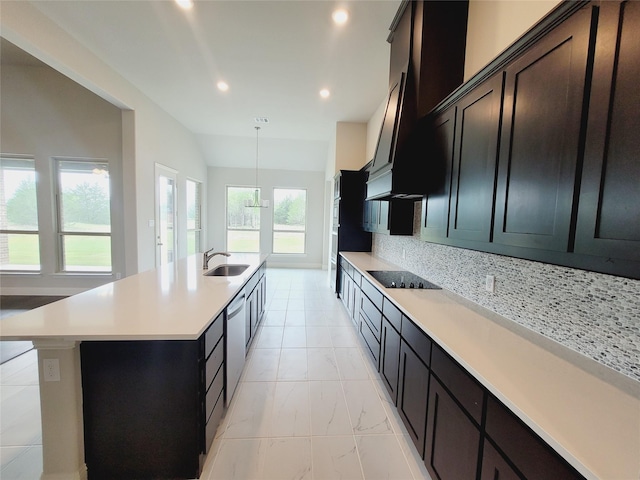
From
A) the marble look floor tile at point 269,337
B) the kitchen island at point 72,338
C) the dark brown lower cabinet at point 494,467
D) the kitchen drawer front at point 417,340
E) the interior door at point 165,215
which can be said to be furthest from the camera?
the interior door at point 165,215

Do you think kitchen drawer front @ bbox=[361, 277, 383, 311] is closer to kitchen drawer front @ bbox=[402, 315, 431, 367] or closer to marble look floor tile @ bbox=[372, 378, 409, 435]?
kitchen drawer front @ bbox=[402, 315, 431, 367]

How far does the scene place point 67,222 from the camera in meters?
4.69

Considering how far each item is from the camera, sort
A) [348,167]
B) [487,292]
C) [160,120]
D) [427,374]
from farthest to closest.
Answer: [348,167] < [160,120] < [487,292] < [427,374]

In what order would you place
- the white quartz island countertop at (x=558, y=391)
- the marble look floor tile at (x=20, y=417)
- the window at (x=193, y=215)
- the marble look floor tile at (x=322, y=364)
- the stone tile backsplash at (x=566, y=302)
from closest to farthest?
the white quartz island countertop at (x=558, y=391) → the stone tile backsplash at (x=566, y=302) → the marble look floor tile at (x=20, y=417) → the marble look floor tile at (x=322, y=364) → the window at (x=193, y=215)

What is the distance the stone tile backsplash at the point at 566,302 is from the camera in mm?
1050

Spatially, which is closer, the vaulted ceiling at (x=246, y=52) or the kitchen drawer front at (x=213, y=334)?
the kitchen drawer front at (x=213, y=334)

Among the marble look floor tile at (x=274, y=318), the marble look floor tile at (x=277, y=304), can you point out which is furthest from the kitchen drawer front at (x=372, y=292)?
the marble look floor tile at (x=277, y=304)

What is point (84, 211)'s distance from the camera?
4.69m

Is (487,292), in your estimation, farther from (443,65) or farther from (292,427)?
(443,65)

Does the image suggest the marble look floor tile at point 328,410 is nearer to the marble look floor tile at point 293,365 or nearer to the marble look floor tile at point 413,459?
the marble look floor tile at point 293,365

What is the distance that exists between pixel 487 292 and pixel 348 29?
2863 mm

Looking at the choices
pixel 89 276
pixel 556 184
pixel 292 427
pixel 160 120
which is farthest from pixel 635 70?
pixel 89 276

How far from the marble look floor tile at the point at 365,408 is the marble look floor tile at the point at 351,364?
0.26 ft

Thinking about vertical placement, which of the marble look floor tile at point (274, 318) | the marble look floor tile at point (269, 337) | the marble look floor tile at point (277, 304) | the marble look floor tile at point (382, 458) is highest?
the marble look floor tile at point (277, 304)
